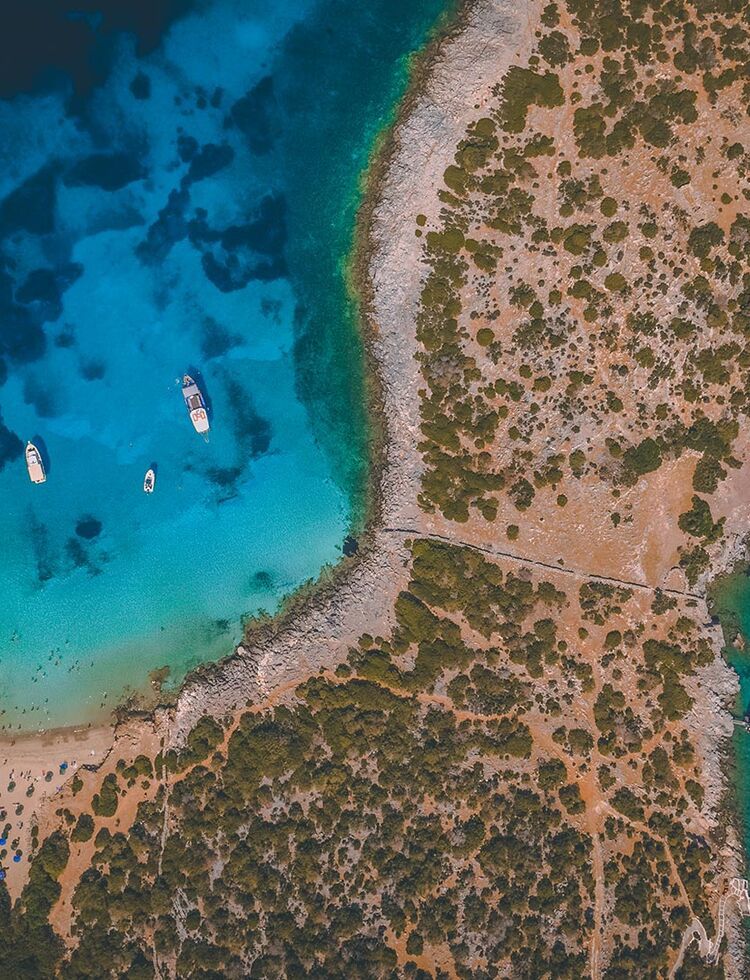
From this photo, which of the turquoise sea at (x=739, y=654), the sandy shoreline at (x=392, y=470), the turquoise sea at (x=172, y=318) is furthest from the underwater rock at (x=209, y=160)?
the turquoise sea at (x=739, y=654)

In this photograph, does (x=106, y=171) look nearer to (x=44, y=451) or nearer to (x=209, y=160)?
(x=209, y=160)

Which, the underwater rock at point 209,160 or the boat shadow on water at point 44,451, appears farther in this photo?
the boat shadow on water at point 44,451

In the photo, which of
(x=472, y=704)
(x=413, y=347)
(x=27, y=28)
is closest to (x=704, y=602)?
(x=472, y=704)

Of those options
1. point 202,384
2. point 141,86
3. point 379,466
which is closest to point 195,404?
point 202,384

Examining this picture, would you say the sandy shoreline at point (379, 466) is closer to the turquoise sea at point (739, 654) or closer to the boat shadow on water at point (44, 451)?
the boat shadow on water at point (44, 451)

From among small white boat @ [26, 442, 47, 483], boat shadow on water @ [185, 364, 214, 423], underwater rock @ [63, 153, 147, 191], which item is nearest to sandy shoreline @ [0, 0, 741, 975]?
boat shadow on water @ [185, 364, 214, 423]

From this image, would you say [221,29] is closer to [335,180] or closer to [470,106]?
[335,180]
